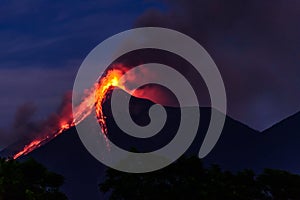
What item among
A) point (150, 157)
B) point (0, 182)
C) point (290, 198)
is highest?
point (150, 157)

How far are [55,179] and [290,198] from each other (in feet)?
77.9

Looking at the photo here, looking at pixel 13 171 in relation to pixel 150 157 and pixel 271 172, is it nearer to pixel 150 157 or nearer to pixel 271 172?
pixel 150 157

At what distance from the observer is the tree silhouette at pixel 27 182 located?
40781 millimetres

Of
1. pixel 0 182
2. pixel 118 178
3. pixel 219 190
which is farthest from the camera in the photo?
pixel 118 178

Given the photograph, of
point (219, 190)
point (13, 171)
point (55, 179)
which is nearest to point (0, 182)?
point (13, 171)

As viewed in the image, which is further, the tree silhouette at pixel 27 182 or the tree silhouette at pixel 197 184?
the tree silhouette at pixel 197 184

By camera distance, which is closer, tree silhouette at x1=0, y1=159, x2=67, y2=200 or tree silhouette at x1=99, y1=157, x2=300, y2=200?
tree silhouette at x1=0, y1=159, x2=67, y2=200

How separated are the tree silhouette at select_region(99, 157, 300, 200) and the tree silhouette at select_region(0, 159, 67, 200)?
5337mm

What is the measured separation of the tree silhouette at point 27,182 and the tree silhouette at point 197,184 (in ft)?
17.5

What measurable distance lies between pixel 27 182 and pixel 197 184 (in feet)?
53.6

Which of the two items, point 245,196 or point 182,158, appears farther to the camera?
point 182,158

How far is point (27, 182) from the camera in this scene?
45.0 m

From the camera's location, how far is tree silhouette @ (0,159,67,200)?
40.8m

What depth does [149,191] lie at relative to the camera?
148ft
